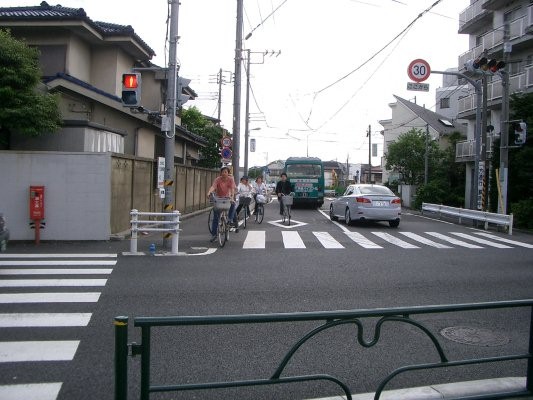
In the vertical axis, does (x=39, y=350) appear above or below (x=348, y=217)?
below

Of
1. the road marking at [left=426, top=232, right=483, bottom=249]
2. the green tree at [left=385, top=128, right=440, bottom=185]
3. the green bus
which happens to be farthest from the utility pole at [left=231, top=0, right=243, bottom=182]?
the green tree at [left=385, top=128, right=440, bottom=185]

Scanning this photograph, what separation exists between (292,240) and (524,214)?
1066 cm

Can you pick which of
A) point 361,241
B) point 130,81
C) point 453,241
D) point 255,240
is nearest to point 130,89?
point 130,81

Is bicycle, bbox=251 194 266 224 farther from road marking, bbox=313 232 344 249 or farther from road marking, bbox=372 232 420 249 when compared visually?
road marking, bbox=372 232 420 249

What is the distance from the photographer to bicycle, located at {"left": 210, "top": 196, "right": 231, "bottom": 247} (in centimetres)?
1216

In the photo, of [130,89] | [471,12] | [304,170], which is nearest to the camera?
[130,89]

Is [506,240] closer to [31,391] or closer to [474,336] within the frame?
[474,336]

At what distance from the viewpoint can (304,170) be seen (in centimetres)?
2973

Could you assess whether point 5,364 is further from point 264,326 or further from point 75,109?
point 75,109

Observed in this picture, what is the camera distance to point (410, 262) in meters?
10.4

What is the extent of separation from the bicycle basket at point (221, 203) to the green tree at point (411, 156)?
30892mm

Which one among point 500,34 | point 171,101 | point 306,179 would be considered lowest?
point 306,179

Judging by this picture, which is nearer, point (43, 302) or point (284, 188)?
point (43, 302)

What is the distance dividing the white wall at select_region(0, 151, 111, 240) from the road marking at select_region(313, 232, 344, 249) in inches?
217
